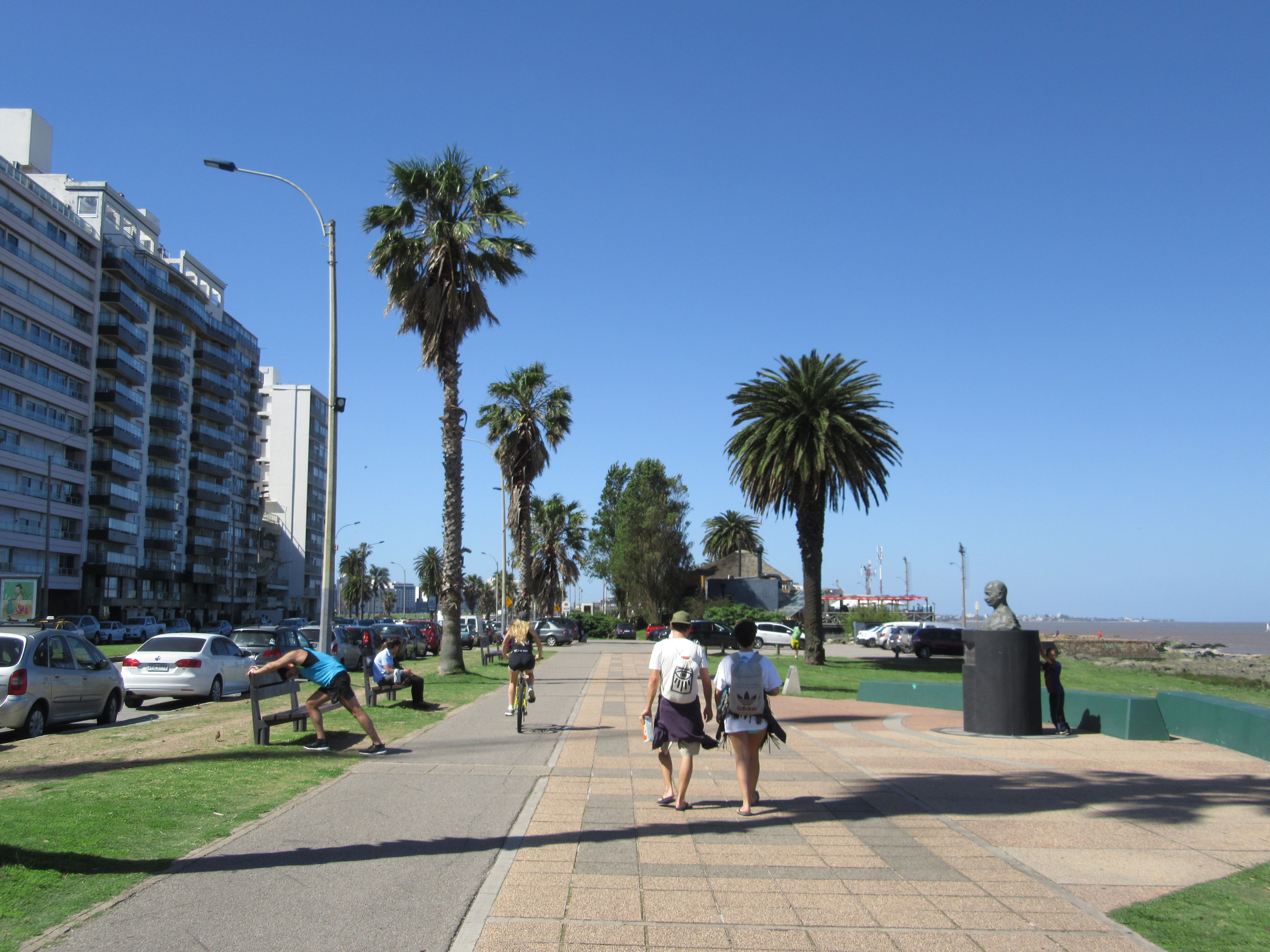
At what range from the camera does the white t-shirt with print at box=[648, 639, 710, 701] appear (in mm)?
7957

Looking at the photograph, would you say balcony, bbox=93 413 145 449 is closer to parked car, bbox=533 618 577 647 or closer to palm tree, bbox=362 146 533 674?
parked car, bbox=533 618 577 647

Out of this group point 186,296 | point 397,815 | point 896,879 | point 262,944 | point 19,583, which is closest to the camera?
point 262,944

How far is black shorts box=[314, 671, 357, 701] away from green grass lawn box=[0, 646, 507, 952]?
2.17ft

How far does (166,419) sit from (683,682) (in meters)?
72.9

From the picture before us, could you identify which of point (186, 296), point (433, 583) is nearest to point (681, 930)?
point (186, 296)

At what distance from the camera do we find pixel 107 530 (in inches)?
2473

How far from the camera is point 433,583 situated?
438 feet

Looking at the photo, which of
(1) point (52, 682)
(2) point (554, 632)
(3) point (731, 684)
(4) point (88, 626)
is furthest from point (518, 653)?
(4) point (88, 626)

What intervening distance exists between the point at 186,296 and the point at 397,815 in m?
76.3

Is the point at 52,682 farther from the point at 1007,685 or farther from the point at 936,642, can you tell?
the point at 936,642

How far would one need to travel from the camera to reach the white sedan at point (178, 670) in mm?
17766

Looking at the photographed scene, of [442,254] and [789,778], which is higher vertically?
[442,254]

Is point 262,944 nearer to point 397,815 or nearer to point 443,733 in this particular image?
point 397,815

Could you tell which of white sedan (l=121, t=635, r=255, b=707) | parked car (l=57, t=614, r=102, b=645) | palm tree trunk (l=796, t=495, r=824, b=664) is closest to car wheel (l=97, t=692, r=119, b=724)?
white sedan (l=121, t=635, r=255, b=707)
